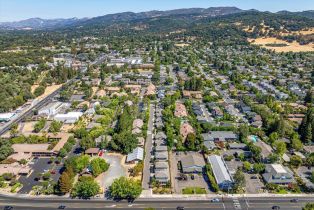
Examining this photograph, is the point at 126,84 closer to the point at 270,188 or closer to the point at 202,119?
the point at 202,119

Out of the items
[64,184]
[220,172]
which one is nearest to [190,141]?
[220,172]

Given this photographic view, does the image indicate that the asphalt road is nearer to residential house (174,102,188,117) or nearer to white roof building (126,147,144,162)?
white roof building (126,147,144,162)

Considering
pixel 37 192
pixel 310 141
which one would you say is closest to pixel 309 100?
Result: pixel 310 141

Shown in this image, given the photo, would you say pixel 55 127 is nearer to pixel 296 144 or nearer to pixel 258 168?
pixel 258 168

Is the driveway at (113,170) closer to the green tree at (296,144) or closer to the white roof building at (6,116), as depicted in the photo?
the green tree at (296,144)

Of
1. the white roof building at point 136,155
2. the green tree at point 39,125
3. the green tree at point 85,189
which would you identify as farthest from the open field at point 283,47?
the green tree at point 85,189

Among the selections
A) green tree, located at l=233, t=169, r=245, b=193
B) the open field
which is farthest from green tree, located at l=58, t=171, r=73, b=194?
the open field
